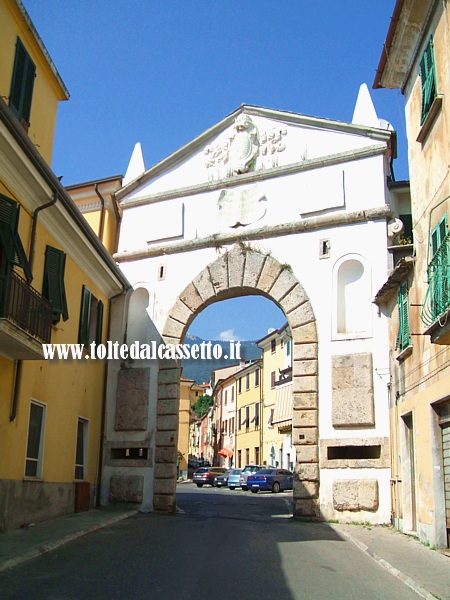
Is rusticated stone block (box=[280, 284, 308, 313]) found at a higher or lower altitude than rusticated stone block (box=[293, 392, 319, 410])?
higher

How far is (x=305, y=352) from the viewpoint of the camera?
15062 mm

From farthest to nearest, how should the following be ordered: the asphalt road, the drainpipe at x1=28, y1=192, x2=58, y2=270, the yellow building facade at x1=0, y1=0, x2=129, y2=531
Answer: the drainpipe at x1=28, y1=192, x2=58, y2=270 → the yellow building facade at x1=0, y1=0, x2=129, y2=531 → the asphalt road

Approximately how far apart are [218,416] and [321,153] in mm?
49677

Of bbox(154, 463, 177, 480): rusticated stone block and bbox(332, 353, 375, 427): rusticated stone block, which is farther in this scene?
bbox(154, 463, 177, 480): rusticated stone block

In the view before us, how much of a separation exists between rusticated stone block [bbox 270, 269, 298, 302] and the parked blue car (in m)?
17.9

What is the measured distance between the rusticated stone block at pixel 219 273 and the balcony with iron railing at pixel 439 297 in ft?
23.9

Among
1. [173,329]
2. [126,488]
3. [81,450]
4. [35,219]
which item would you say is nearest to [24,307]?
[35,219]

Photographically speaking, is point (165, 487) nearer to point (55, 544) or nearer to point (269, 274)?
point (269, 274)

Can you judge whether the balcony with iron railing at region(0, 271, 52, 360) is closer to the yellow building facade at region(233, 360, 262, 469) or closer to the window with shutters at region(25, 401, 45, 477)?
the window with shutters at region(25, 401, 45, 477)

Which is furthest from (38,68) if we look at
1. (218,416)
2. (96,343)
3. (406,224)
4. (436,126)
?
(218,416)

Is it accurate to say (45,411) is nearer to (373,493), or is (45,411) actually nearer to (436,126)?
(373,493)

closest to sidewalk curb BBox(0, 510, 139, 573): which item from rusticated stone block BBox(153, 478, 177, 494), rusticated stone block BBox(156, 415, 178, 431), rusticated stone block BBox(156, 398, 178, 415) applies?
rusticated stone block BBox(153, 478, 177, 494)

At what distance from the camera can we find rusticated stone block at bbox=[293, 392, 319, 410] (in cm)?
1461

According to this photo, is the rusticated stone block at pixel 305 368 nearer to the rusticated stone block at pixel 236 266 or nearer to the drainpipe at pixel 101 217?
the rusticated stone block at pixel 236 266
